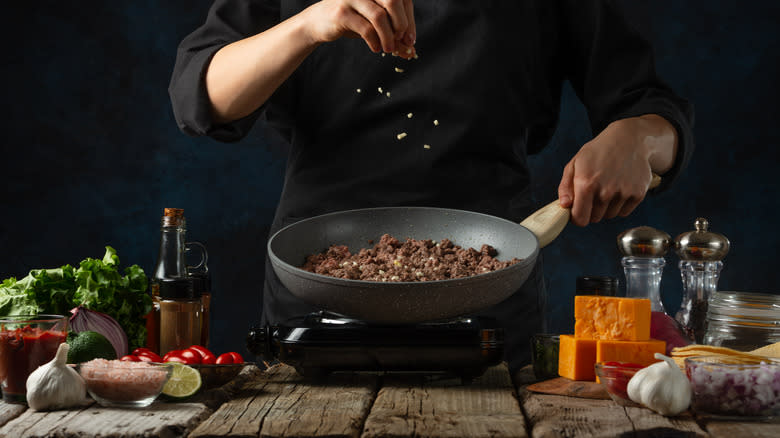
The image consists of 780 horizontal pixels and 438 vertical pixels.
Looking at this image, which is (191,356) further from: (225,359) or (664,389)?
(664,389)

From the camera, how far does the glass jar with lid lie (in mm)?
Result: 1330

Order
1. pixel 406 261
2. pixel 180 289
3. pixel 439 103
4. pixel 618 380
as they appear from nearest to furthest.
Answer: pixel 618 380, pixel 406 261, pixel 180 289, pixel 439 103

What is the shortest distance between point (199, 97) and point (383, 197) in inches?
17.1

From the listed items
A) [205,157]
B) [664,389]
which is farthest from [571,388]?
[205,157]

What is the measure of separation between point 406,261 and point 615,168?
448mm

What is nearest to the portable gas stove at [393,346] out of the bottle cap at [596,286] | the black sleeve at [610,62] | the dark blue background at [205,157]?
the bottle cap at [596,286]

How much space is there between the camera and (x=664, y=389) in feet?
3.47

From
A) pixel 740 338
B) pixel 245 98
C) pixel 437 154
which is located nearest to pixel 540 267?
pixel 437 154

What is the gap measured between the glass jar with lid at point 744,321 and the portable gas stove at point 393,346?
38 cm

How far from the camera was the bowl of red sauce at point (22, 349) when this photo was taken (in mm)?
1159

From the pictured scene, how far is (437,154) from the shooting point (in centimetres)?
175

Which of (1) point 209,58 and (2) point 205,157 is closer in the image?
(1) point 209,58

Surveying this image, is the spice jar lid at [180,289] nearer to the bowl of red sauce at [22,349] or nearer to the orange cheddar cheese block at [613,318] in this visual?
the bowl of red sauce at [22,349]

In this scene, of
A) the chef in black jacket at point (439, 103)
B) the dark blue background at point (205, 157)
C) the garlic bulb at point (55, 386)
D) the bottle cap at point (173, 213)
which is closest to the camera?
the garlic bulb at point (55, 386)
